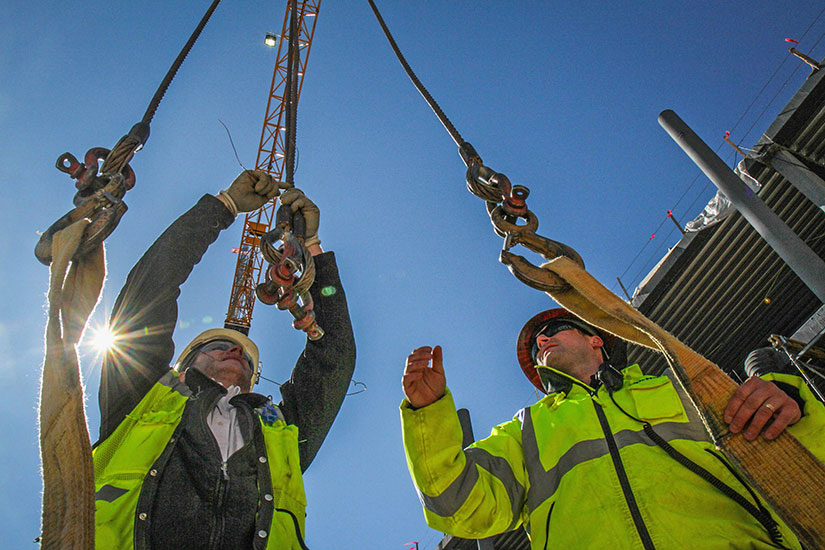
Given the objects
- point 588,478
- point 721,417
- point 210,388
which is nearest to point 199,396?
point 210,388

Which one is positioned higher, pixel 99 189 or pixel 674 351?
pixel 99 189

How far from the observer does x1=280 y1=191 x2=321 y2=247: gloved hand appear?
259cm

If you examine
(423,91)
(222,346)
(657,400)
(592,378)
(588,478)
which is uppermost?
(423,91)

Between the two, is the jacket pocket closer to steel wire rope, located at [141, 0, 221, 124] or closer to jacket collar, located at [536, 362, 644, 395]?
jacket collar, located at [536, 362, 644, 395]

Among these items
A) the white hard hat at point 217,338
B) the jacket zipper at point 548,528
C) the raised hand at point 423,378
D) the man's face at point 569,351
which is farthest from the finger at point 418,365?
the white hard hat at point 217,338

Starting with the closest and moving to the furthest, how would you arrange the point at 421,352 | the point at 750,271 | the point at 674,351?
the point at 674,351 < the point at 421,352 < the point at 750,271

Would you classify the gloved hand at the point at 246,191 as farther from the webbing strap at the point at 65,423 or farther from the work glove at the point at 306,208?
the webbing strap at the point at 65,423

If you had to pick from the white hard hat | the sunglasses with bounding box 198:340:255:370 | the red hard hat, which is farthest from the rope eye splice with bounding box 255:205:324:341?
the red hard hat

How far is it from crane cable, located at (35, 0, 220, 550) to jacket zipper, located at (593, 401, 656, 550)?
1442 mm

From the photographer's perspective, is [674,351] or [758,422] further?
[674,351]

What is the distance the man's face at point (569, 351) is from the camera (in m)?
2.70

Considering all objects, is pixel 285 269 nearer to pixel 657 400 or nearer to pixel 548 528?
pixel 548 528

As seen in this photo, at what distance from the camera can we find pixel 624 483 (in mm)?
1819

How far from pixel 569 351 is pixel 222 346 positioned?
1716mm
